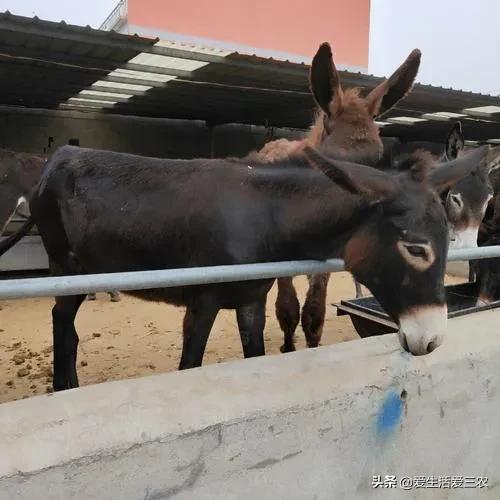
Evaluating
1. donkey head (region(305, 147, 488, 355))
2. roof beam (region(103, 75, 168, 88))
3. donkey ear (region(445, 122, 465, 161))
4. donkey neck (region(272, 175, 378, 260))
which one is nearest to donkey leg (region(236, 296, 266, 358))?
donkey neck (region(272, 175, 378, 260))

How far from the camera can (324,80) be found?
3.01m

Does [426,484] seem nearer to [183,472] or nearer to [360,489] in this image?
[360,489]

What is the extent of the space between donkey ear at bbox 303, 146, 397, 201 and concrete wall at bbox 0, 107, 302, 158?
378 inches

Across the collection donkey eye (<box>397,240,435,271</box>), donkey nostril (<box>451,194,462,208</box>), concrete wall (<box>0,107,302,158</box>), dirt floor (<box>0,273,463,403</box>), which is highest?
concrete wall (<box>0,107,302,158</box>)

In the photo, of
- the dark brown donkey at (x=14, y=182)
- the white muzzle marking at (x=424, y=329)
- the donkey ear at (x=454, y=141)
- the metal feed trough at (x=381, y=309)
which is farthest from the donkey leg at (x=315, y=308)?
the dark brown donkey at (x=14, y=182)

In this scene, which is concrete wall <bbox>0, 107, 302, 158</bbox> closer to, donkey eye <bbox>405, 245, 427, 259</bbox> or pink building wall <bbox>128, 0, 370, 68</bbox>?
pink building wall <bbox>128, 0, 370, 68</bbox>

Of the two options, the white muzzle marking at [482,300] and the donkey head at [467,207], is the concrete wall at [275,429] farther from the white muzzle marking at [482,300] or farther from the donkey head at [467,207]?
the white muzzle marking at [482,300]

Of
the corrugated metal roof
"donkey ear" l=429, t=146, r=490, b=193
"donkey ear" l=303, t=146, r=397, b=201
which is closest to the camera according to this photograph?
"donkey ear" l=303, t=146, r=397, b=201

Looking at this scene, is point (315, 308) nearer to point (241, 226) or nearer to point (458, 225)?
point (458, 225)

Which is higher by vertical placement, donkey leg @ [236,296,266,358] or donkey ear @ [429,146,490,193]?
donkey ear @ [429,146,490,193]

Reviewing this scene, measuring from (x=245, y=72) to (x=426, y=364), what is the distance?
18.1 feet

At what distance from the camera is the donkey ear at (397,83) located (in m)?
3.10

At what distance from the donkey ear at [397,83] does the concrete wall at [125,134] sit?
8705 millimetres

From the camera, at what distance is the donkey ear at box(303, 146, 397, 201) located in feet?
5.28
